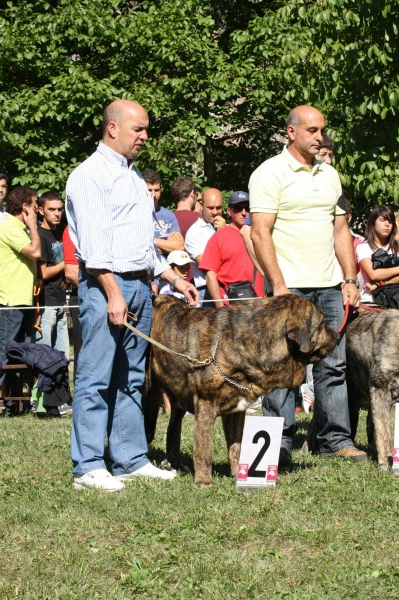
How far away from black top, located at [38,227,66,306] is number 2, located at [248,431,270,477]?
576 centimetres

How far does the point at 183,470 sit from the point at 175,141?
529 inches

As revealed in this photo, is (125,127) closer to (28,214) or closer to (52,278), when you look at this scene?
(28,214)

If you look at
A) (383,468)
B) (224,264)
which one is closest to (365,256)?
(224,264)

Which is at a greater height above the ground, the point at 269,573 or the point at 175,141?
the point at 175,141

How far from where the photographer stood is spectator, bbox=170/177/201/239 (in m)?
11.4

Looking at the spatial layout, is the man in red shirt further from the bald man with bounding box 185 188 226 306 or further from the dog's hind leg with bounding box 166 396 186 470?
the dog's hind leg with bounding box 166 396 186 470

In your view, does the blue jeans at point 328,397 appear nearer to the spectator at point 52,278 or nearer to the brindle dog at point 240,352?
the brindle dog at point 240,352

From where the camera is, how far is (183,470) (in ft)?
21.8

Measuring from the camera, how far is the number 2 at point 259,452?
18.9 feet

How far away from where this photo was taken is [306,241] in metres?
6.66

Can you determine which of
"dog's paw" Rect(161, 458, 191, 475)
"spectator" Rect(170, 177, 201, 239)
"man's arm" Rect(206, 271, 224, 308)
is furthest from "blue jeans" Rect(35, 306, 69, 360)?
"dog's paw" Rect(161, 458, 191, 475)

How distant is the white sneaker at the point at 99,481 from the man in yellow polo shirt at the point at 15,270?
4.63 metres

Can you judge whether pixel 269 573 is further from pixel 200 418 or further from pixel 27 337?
pixel 27 337

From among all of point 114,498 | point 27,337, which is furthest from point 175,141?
point 114,498
